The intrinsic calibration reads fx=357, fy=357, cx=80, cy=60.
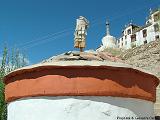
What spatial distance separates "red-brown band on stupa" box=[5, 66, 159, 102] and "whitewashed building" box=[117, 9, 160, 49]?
48483 mm

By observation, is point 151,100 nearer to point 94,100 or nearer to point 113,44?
point 94,100

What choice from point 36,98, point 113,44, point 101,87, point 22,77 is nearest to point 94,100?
point 101,87

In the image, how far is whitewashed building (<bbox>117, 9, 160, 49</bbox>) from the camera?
60500 mm

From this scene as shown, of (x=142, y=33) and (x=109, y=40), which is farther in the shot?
(x=109, y=40)

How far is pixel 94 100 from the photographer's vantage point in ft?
20.1

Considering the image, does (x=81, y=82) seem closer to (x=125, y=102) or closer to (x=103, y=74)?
(x=103, y=74)

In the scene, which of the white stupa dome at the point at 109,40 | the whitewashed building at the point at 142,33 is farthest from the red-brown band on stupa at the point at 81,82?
the white stupa dome at the point at 109,40

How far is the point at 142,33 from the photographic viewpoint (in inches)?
2603

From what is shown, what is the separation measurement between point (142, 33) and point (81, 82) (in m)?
61.3

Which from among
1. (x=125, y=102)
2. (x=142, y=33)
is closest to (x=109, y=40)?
(x=142, y=33)

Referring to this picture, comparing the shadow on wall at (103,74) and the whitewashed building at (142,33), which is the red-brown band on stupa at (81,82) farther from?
the whitewashed building at (142,33)

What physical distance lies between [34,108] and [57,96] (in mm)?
481

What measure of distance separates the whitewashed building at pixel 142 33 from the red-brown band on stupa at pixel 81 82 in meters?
48.5

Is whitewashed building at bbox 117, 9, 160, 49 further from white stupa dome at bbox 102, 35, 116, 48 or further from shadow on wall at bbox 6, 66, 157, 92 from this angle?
shadow on wall at bbox 6, 66, 157, 92
